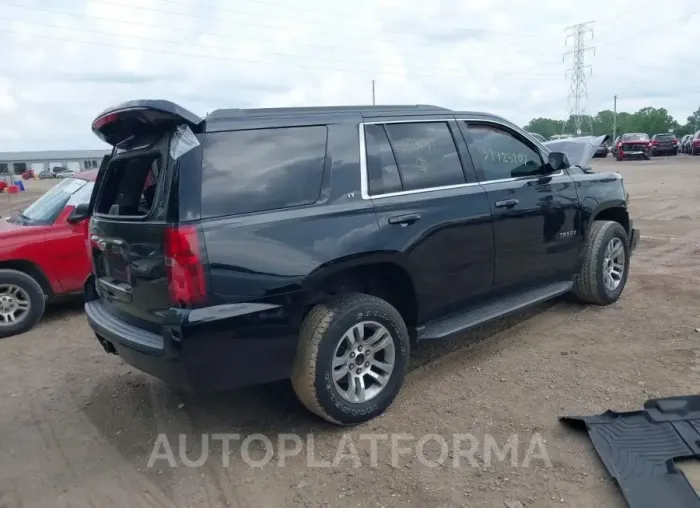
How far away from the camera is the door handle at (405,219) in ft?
12.7

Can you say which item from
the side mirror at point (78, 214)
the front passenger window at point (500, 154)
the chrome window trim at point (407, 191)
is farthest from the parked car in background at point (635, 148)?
the side mirror at point (78, 214)

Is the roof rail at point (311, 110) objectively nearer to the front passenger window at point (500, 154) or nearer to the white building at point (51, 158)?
the front passenger window at point (500, 154)

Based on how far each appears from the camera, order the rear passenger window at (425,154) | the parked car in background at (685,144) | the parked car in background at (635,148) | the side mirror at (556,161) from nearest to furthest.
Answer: the rear passenger window at (425,154), the side mirror at (556,161), the parked car in background at (635,148), the parked car in background at (685,144)

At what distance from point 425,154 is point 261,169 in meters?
1.34

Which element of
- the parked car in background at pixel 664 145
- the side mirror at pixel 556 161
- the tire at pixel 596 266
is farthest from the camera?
the parked car in background at pixel 664 145

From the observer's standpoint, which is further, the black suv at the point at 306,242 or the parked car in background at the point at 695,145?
the parked car in background at the point at 695,145

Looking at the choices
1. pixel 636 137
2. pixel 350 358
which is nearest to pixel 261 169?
pixel 350 358

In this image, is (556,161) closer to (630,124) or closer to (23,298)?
(23,298)

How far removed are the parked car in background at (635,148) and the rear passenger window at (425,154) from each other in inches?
1386

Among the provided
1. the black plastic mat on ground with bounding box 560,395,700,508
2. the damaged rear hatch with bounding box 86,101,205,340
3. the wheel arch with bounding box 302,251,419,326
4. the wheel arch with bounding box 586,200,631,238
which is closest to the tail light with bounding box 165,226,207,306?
the damaged rear hatch with bounding box 86,101,205,340

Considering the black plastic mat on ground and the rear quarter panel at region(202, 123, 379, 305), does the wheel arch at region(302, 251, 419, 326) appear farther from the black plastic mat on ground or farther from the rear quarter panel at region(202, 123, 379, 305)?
the black plastic mat on ground

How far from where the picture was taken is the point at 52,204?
6754 mm

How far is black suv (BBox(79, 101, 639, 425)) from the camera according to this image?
323 cm

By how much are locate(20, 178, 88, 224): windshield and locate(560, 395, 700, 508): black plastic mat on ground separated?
5.58m
